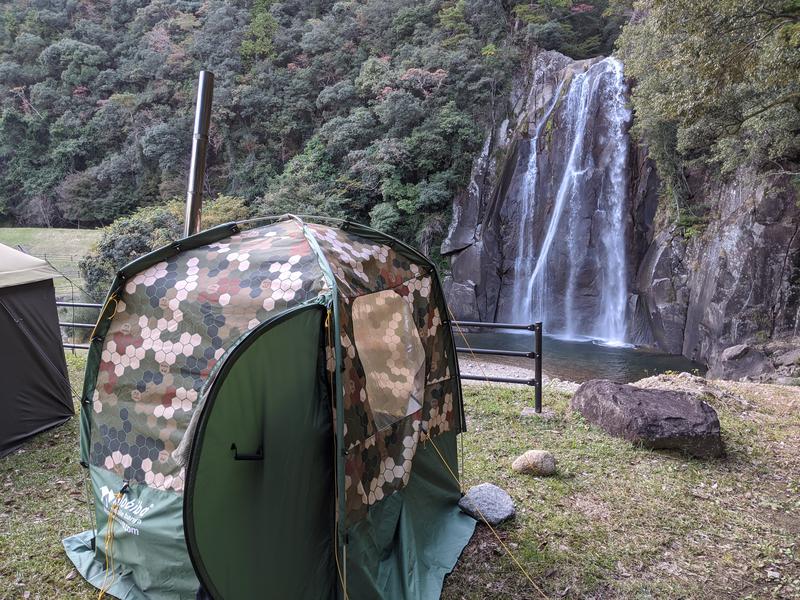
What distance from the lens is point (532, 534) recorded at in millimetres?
3971

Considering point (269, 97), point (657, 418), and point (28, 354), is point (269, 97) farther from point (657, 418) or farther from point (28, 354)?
point (657, 418)

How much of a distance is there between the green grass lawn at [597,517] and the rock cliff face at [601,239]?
26.0 feet

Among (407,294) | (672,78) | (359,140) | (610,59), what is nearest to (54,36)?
(359,140)

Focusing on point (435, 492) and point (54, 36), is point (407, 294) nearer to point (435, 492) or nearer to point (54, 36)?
point (435, 492)

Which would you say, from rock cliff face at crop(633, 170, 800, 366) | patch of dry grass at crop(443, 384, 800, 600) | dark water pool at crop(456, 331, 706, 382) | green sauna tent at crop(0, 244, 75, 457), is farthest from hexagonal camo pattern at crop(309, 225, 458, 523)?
rock cliff face at crop(633, 170, 800, 366)

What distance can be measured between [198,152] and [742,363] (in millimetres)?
12115

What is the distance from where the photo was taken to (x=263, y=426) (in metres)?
2.93

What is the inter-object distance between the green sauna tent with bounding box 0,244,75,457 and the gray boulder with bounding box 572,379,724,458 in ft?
20.1

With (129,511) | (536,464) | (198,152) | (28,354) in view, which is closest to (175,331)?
(129,511)

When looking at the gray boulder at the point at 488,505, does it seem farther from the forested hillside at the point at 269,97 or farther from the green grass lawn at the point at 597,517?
the forested hillside at the point at 269,97

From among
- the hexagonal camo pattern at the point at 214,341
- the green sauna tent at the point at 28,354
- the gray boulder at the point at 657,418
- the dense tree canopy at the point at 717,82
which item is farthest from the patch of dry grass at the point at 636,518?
the dense tree canopy at the point at 717,82

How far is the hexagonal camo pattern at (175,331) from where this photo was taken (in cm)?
321

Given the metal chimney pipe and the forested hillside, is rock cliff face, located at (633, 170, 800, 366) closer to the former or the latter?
the forested hillside

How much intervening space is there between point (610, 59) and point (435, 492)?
58.0 ft
